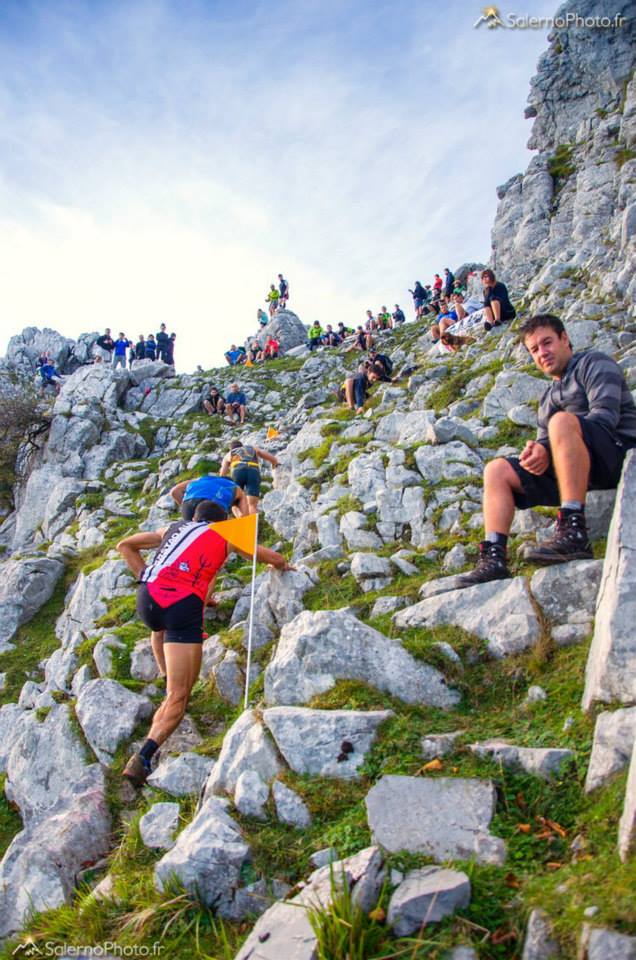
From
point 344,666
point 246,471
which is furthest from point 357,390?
point 344,666

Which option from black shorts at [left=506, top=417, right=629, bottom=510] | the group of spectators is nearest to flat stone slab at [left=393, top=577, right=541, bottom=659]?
black shorts at [left=506, top=417, right=629, bottom=510]

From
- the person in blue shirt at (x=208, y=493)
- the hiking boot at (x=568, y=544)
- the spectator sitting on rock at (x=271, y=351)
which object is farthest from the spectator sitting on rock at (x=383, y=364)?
the spectator sitting on rock at (x=271, y=351)

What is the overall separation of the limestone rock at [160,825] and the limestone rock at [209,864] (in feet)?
1.71

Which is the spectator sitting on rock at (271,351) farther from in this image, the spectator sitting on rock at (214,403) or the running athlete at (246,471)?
the running athlete at (246,471)

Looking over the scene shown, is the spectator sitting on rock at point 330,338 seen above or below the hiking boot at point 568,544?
above

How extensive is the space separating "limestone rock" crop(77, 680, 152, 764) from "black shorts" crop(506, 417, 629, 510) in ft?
16.7

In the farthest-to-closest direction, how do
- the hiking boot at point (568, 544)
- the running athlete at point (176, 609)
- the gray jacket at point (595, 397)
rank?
the running athlete at point (176, 609)
the gray jacket at point (595, 397)
the hiking boot at point (568, 544)

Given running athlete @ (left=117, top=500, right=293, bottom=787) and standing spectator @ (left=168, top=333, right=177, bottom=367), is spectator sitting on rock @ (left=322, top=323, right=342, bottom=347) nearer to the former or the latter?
standing spectator @ (left=168, top=333, right=177, bottom=367)

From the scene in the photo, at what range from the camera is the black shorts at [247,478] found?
12625mm

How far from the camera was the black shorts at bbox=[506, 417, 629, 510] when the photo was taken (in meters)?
5.61

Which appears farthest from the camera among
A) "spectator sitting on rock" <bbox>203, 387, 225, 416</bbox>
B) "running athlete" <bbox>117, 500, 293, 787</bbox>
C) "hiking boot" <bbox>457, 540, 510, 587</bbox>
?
"spectator sitting on rock" <bbox>203, 387, 225, 416</bbox>

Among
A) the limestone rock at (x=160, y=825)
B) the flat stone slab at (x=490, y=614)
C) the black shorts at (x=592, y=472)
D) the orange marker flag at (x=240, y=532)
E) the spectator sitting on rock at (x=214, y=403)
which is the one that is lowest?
the limestone rock at (x=160, y=825)

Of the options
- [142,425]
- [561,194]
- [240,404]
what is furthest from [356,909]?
[561,194]

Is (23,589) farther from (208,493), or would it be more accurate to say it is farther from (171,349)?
(171,349)
